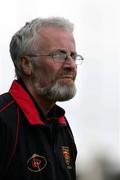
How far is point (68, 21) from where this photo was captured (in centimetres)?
428

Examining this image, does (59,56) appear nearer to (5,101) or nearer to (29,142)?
(5,101)

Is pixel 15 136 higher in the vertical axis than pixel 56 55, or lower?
lower

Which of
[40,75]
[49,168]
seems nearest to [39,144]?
[49,168]

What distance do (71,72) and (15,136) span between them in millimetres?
513

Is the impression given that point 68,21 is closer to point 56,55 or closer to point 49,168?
point 56,55

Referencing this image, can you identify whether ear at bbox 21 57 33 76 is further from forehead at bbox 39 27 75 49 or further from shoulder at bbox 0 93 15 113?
shoulder at bbox 0 93 15 113

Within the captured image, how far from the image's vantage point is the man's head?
4062 millimetres

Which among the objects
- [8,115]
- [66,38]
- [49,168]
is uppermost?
[66,38]

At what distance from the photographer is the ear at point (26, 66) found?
415 centimetres

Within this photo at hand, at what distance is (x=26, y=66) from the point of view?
4.18 metres

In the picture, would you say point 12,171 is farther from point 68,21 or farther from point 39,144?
point 68,21

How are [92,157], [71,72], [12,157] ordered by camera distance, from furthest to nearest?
[92,157], [71,72], [12,157]

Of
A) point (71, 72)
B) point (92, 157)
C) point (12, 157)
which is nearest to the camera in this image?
point (12, 157)

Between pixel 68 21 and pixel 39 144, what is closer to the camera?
pixel 39 144
